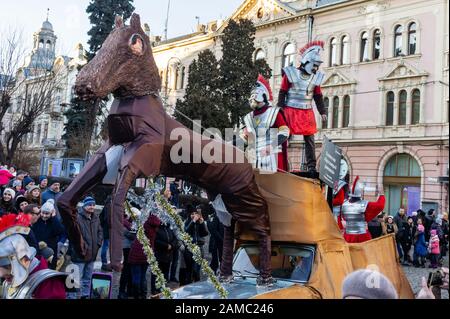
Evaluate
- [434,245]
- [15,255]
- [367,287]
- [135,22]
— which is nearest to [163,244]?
[15,255]

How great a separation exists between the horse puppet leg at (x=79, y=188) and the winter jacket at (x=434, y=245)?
10861 millimetres

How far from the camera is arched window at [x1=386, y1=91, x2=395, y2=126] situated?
2702 cm

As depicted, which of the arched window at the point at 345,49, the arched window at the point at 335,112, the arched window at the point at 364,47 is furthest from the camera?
the arched window at the point at 335,112

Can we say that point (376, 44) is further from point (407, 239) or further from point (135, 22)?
point (135, 22)

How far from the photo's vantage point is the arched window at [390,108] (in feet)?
88.6

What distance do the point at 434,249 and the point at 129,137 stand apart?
11.2 meters

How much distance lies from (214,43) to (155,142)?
31.3m

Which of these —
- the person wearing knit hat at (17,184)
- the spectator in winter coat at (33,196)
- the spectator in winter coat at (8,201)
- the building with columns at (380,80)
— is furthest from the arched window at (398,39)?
the spectator in winter coat at (8,201)

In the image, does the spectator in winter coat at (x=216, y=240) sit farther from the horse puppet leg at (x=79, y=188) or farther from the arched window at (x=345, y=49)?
the arched window at (x=345, y=49)

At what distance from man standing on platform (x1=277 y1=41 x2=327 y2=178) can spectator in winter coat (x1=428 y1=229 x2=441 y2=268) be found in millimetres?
7436

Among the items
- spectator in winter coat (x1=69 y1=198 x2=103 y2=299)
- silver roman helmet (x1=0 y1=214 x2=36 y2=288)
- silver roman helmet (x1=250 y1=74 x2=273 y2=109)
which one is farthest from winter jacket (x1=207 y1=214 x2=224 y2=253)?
silver roman helmet (x1=0 y1=214 x2=36 y2=288)

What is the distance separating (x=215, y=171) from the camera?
493cm

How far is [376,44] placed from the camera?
28047mm
